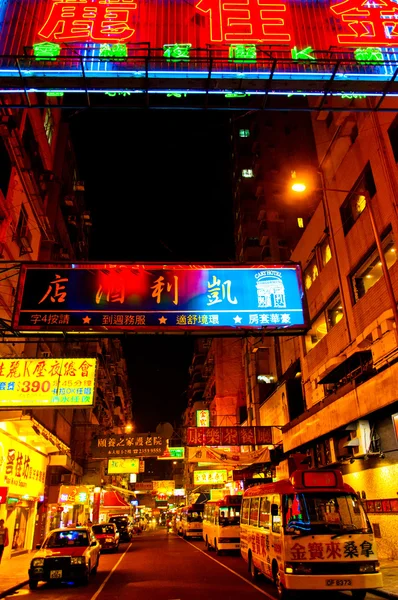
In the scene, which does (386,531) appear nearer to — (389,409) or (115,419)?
(389,409)

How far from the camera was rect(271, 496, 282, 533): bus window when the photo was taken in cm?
1046

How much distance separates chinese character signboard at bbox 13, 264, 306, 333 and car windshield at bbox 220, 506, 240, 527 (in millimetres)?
15102

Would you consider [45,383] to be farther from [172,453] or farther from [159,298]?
[172,453]

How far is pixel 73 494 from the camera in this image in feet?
106

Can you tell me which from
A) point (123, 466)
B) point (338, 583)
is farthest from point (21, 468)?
point (123, 466)

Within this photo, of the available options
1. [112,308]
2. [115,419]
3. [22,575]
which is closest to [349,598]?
→ [112,308]

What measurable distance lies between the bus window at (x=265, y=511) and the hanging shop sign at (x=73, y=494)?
22.2m

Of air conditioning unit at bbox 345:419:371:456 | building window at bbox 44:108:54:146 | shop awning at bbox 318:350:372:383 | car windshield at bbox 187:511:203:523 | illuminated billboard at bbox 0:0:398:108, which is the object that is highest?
building window at bbox 44:108:54:146

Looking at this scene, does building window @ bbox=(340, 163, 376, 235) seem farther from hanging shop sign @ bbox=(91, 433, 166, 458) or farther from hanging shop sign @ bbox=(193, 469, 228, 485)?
hanging shop sign @ bbox=(193, 469, 228, 485)

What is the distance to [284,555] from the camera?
951 cm

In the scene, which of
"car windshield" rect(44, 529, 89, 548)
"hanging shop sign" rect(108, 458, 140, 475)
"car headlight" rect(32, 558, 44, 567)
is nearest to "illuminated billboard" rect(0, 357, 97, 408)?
"car headlight" rect(32, 558, 44, 567)

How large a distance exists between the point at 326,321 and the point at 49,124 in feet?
67.9

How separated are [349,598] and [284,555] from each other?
231 centimetres

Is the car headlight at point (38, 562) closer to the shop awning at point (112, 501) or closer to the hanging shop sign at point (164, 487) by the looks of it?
the shop awning at point (112, 501)
